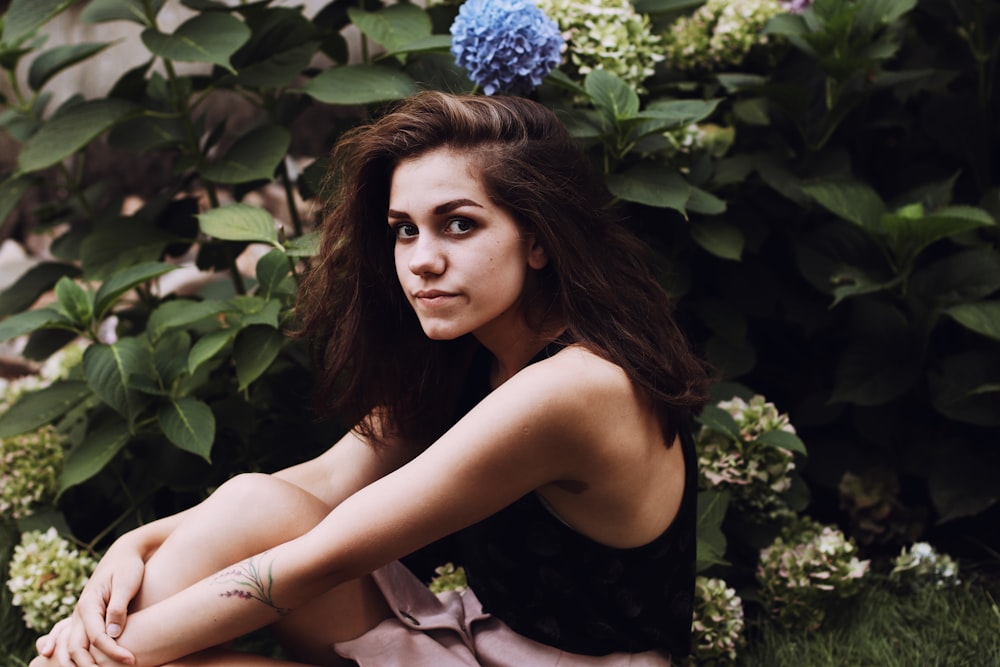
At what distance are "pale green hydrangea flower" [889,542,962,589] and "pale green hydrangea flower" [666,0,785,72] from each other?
46.3 inches

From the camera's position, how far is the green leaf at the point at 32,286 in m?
2.47

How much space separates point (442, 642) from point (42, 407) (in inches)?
41.1

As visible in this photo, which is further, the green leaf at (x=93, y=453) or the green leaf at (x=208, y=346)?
the green leaf at (x=93, y=453)

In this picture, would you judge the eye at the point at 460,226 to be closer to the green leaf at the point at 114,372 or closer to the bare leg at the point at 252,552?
the bare leg at the point at 252,552

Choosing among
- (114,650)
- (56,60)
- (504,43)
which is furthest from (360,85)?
(114,650)

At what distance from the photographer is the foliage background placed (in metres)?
2.09

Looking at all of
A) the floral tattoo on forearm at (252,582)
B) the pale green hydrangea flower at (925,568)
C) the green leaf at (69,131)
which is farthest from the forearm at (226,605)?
the pale green hydrangea flower at (925,568)

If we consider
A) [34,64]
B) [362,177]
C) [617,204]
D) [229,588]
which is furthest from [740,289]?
[34,64]

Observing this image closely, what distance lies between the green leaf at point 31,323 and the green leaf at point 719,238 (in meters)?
1.29

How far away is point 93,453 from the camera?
6.98ft

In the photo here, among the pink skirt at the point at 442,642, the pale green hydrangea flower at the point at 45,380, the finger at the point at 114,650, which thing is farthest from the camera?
the pale green hydrangea flower at the point at 45,380

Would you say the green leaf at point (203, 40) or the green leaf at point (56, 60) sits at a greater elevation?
the green leaf at point (203, 40)

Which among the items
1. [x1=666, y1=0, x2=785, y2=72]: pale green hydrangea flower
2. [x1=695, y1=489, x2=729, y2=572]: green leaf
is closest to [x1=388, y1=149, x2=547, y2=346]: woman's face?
[x1=695, y1=489, x2=729, y2=572]: green leaf

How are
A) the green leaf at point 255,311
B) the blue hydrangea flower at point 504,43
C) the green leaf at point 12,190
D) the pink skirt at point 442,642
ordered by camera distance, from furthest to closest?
1. the green leaf at point 12,190
2. the green leaf at point 255,311
3. the blue hydrangea flower at point 504,43
4. the pink skirt at point 442,642
